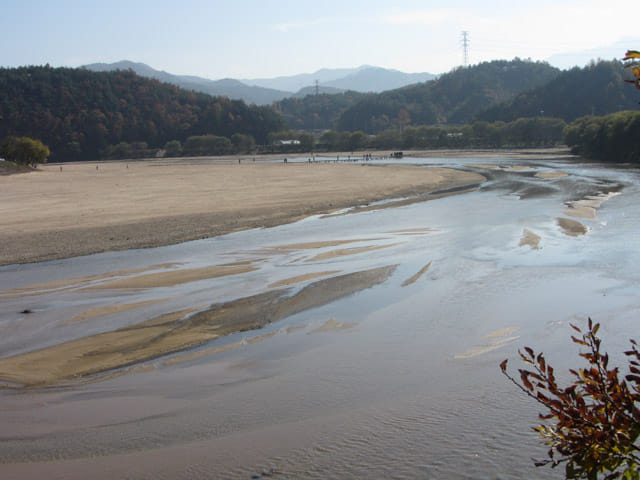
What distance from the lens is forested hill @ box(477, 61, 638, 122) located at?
447ft

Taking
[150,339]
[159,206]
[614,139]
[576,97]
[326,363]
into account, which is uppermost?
[576,97]

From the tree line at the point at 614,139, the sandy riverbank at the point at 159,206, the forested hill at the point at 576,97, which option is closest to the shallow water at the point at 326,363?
the sandy riverbank at the point at 159,206

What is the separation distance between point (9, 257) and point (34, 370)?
10547mm

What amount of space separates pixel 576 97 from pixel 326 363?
154m

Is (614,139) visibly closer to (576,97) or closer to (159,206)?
(159,206)

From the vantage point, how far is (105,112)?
134000 millimetres

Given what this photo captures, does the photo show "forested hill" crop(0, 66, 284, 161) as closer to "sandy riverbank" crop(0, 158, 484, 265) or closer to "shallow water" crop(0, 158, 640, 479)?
"sandy riverbank" crop(0, 158, 484, 265)

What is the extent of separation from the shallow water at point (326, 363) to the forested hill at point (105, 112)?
119m

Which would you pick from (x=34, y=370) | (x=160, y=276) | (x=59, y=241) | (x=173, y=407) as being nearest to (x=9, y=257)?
(x=59, y=241)

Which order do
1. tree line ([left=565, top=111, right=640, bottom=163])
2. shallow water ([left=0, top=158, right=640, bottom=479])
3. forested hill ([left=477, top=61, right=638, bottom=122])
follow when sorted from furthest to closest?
1. forested hill ([left=477, top=61, right=638, bottom=122])
2. tree line ([left=565, top=111, right=640, bottom=163])
3. shallow water ([left=0, top=158, right=640, bottom=479])

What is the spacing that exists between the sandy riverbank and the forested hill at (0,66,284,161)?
8320 centimetres

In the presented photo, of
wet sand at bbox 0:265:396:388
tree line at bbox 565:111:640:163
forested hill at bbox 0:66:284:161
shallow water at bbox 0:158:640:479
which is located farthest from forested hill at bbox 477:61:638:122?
wet sand at bbox 0:265:396:388

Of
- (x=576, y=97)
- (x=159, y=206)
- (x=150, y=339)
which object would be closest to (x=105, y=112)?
(x=159, y=206)

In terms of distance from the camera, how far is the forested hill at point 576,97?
447 ft
